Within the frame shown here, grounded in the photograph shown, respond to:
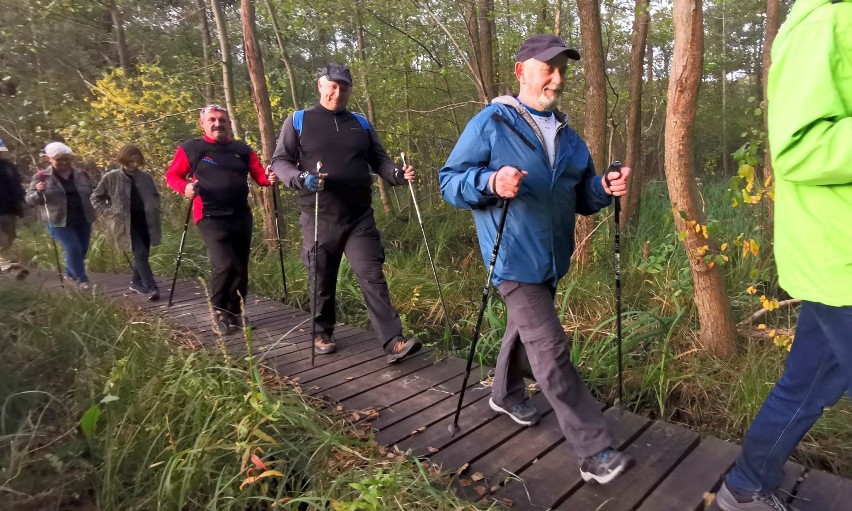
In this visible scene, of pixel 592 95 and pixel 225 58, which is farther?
pixel 225 58

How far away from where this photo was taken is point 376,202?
398 inches

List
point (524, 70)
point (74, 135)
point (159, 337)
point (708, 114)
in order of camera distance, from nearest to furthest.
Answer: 1. point (524, 70)
2. point (159, 337)
3. point (74, 135)
4. point (708, 114)

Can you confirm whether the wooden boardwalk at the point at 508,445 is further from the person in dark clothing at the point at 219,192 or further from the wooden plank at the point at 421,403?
the person in dark clothing at the point at 219,192

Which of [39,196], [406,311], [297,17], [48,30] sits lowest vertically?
[406,311]

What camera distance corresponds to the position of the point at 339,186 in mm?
3801

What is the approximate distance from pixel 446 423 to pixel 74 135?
9236 millimetres

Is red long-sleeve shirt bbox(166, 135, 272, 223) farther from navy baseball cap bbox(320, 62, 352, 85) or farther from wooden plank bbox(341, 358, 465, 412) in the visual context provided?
wooden plank bbox(341, 358, 465, 412)

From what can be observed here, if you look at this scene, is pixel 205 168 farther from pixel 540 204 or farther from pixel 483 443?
pixel 483 443

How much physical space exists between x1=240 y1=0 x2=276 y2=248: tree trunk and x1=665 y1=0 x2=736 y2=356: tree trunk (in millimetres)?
4737

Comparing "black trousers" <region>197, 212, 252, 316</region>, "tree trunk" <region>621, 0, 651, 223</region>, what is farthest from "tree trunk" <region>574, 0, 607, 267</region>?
"black trousers" <region>197, 212, 252, 316</region>

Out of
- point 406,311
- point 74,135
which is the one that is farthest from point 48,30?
point 406,311

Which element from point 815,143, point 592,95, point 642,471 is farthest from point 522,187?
point 592,95

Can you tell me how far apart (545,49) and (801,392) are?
5.64ft

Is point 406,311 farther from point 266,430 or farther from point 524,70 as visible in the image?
point 524,70
